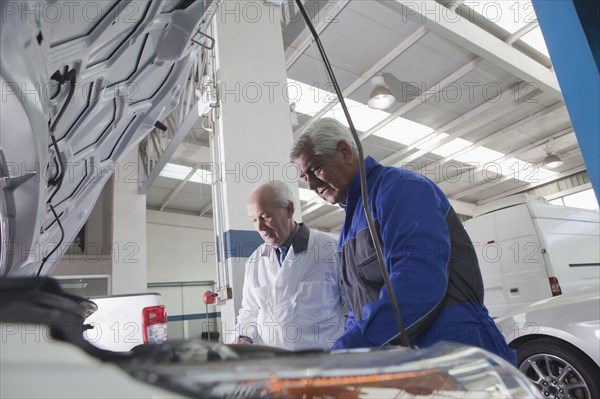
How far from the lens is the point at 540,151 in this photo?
1020 cm

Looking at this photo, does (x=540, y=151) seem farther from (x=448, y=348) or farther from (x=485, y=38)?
(x=448, y=348)

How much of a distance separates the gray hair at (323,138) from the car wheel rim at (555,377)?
2490 millimetres

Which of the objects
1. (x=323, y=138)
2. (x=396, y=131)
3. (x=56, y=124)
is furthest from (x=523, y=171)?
(x=56, y=124)

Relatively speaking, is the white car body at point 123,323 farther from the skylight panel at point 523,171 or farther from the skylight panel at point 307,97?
the skylight panel at point 523,171

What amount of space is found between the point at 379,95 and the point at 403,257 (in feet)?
15.4

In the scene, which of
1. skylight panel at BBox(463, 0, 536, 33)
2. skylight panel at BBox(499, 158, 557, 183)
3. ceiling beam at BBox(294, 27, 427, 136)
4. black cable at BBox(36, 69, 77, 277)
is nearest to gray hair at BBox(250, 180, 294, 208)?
black cable at BBox(36, 69, 77, 277)

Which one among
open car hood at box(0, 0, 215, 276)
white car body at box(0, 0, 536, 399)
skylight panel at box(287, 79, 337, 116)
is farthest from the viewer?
skylight panel at box(287, 79, 337, 116)

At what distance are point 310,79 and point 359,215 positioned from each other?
4939mm

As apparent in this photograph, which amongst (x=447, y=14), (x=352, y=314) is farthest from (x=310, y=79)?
(x=352, y=314)

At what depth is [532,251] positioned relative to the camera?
15.3 feet

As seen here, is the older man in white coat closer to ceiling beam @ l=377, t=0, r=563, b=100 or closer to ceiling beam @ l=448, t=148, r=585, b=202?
ceiling beam @ l=377, t=0, r=563, b=100

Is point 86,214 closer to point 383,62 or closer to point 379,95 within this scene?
point 379,95

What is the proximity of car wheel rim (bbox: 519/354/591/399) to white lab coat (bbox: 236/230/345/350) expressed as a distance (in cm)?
179

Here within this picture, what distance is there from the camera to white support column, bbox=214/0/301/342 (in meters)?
2.91
